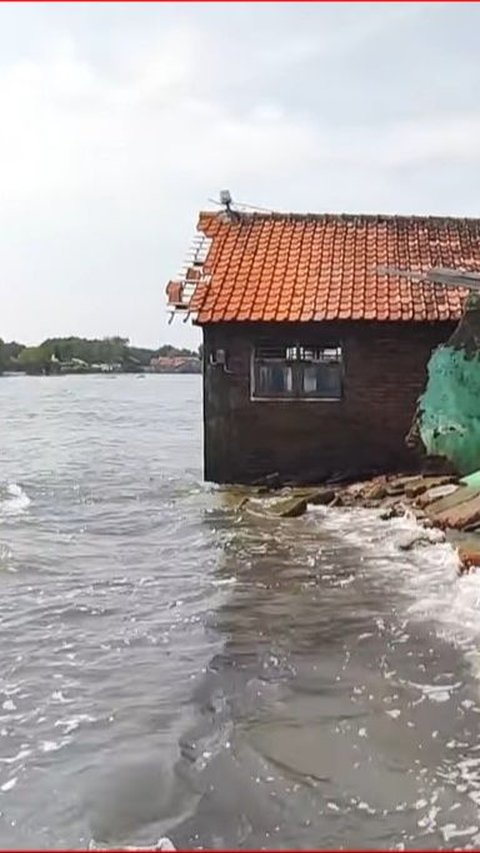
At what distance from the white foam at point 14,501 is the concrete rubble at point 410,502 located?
3.37m

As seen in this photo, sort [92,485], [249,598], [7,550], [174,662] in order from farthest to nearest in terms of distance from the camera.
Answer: [92,485] → [7,550] → [249,598] → [174,662]

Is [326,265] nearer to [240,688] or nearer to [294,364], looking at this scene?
[294,364]

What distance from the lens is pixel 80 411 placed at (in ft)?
165

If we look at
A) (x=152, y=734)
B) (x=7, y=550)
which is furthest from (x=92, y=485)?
(x=152, y=734)

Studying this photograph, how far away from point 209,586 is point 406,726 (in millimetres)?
4101

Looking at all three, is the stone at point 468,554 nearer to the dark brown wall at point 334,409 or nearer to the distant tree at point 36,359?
the dark brown wall at point 334,409

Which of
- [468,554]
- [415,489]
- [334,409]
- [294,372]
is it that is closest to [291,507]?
[415,489]

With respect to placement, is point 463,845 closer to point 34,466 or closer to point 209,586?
point 209,586

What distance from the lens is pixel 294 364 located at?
1622 cm

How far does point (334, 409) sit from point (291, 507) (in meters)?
2.98

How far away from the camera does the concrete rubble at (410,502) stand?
11055mm

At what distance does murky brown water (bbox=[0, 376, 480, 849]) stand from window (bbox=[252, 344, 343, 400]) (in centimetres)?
355

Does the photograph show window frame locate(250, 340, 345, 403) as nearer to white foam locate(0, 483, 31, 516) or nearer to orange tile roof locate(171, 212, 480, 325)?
orange tile roof locate(171, 212, 480, 325)

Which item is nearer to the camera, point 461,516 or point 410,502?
point 461,516
